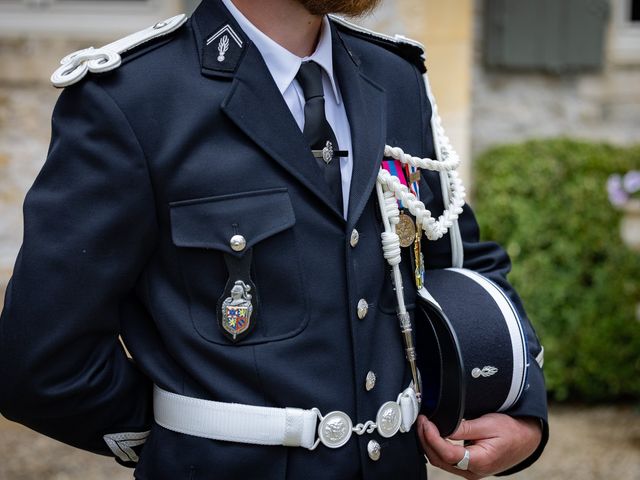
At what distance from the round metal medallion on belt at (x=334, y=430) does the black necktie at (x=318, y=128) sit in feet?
1.19

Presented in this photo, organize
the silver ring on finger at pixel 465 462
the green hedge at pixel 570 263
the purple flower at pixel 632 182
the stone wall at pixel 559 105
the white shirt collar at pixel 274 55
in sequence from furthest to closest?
1. the stone wall at pixel 559 105
2. the green hedge at pixel 570 263
3. the purple flower at pixel 632 182
4. the silver ring on finger at pixel 465 462
5. the white shirt collar at pixel 274 55

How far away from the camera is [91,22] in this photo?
15.6 ft

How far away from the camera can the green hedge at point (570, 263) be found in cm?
495

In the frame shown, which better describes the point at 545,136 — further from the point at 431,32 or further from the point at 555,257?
the point at 431,32

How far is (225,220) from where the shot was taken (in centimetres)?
162

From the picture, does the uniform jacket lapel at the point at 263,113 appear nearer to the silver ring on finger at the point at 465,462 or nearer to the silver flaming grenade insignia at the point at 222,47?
the silver flaming grenade insignia at the point at 222,47

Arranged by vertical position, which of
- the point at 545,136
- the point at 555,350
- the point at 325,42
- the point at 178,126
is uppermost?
the point at 325,42

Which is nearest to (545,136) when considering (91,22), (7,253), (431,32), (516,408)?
(431,32)

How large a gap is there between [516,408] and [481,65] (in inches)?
143

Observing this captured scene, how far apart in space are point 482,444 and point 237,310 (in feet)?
1.80

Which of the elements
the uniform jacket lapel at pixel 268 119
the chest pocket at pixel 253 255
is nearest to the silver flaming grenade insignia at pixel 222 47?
the uniform jacket lapel at pixel 268 119

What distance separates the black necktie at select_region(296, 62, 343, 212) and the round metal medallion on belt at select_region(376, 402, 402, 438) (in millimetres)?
366

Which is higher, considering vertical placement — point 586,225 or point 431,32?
point 431,32

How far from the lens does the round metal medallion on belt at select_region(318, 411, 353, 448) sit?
1699mm
